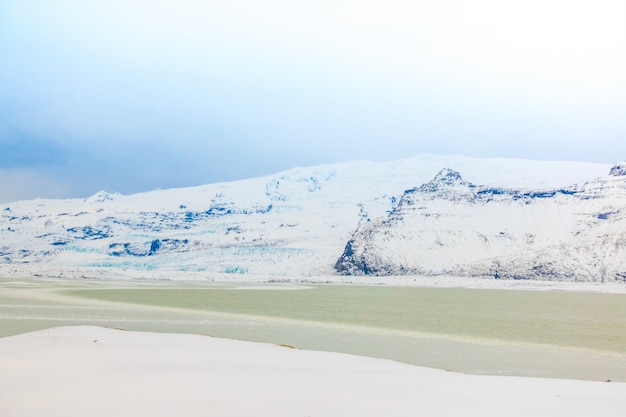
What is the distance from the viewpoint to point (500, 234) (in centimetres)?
11144

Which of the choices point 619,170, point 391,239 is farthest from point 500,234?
point 619,170

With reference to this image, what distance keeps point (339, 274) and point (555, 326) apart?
7966 centimetres

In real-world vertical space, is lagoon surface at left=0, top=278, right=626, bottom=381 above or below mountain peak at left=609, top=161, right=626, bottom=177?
below

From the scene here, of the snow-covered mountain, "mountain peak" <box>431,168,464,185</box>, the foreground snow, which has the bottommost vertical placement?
the snow-covered mountain

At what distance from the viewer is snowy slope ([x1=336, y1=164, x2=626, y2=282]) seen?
91.0 meters

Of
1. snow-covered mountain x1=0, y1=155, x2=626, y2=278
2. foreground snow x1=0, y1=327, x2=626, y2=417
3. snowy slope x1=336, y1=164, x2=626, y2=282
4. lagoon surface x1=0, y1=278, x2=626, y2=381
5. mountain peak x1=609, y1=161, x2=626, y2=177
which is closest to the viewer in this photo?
foreground snow x1=0, y1=327, x2=626, y2=417

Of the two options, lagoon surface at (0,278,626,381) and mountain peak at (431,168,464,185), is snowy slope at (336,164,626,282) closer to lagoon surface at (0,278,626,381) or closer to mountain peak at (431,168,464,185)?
mountain peak at (431,168,464,185)

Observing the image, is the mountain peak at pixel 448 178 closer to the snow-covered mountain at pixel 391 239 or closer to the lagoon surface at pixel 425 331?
the snow-covered mountain at pixel 391 239

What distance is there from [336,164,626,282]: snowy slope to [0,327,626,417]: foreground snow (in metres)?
81.3

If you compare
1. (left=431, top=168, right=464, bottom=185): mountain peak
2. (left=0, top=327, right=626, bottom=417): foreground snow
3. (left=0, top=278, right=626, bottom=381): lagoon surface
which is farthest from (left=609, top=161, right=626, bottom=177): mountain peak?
(left=0, top=327, right=626, bottom=417): foreground snow

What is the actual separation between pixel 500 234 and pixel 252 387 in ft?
348

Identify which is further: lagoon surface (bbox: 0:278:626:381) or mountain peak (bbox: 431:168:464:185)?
mountain peak (bbox: 431:168:464:185)

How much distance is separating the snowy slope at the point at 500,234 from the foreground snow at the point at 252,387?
81.3m

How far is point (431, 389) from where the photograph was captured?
35.3 feet
